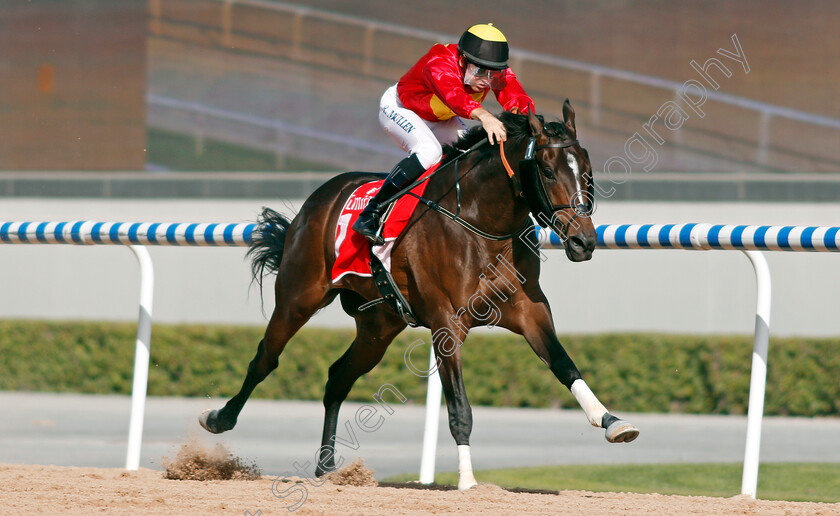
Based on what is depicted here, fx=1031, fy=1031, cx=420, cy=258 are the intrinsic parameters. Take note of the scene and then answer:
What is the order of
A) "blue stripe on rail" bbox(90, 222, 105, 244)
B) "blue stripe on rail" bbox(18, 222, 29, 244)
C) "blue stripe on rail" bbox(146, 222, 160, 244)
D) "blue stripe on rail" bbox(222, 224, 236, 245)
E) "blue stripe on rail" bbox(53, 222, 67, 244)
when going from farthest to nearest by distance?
"blue stripe on rail" bbox(18, 222, 29, 244)
"blue stripe on rail" bbox(53, 222, 67, 244)
"blue stripe on rail" bbox(90, 222, 105, 244)
"blue stripe on rail" bbox(146, 222, 160, 244)
"blue stripe on rail" bbox(222, 224, 236, 245)

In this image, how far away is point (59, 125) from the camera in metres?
12.3

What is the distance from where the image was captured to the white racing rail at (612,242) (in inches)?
165

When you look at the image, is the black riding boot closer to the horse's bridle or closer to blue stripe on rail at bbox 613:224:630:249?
the horse's bridle

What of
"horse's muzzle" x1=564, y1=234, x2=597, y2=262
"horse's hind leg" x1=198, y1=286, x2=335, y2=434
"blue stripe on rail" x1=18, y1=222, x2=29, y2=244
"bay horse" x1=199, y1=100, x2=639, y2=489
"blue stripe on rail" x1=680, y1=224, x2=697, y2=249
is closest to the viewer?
"horse's muzzle" x1=564, y1=234, x2=597, y2=262

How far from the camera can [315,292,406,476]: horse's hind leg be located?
506 centimetres

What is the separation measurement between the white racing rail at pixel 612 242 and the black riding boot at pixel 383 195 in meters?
0.63

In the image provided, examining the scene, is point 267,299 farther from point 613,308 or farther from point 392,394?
point 613,308

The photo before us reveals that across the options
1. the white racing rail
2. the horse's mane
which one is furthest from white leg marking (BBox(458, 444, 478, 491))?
the horse's mane

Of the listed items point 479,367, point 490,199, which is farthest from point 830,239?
point 479,367

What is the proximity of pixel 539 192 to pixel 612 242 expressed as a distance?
0.79 meters

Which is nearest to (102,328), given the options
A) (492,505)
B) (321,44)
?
(321,44)

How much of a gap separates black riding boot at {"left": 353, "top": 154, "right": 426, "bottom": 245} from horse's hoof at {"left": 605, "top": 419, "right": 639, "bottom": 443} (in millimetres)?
1363

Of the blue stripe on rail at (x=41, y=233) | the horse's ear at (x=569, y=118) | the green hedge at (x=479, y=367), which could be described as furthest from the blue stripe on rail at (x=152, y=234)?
the green hedge at (x=479, y=367)

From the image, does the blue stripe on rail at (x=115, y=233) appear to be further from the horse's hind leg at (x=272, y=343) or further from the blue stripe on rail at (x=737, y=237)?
the blue stripe on rail at (x=737, y=237)
